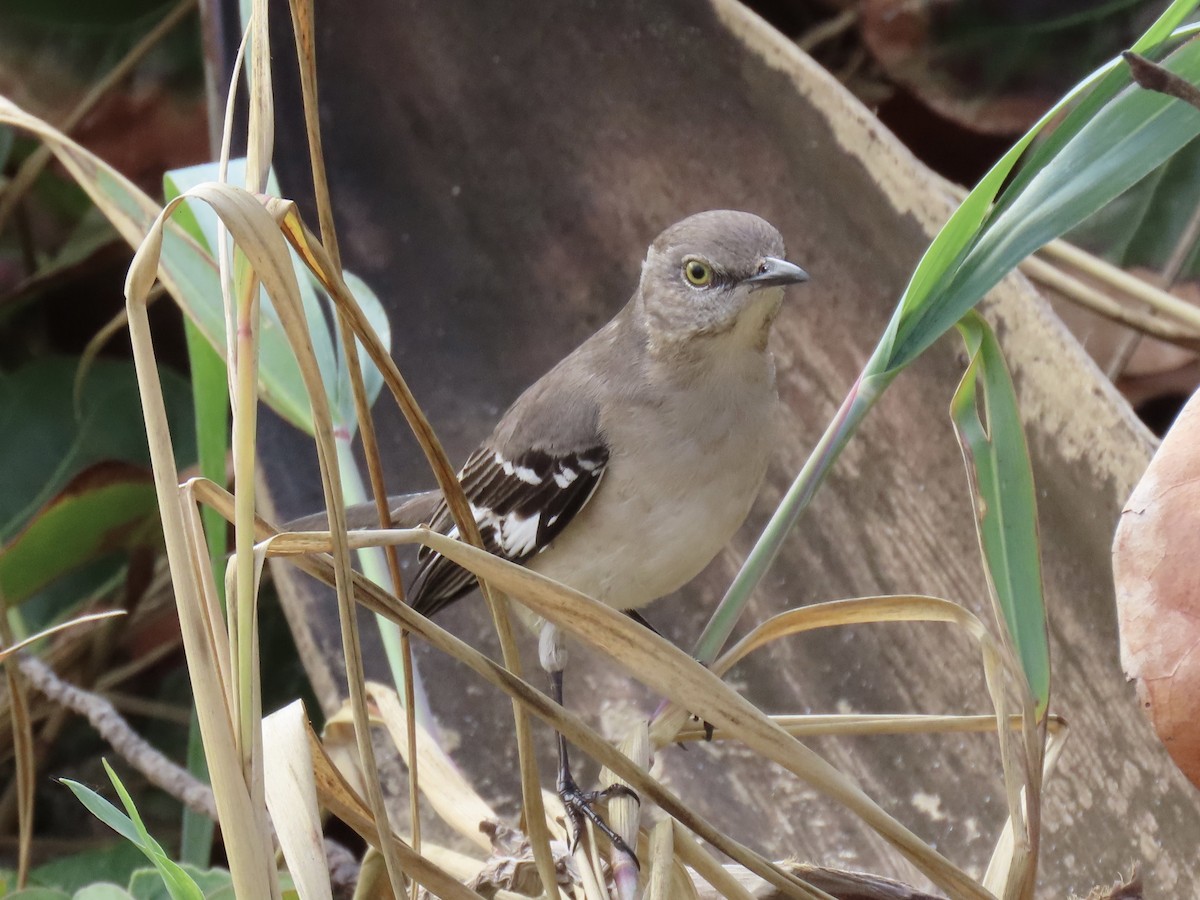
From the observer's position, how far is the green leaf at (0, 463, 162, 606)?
2.10 metres

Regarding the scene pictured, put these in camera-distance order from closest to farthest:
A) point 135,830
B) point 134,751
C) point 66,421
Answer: point 135,830 → point 134,751 → point 66,421

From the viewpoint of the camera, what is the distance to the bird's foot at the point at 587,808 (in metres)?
0.99

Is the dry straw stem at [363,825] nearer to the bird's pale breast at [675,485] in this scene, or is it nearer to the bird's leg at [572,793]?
the bird's leg at [572,793]

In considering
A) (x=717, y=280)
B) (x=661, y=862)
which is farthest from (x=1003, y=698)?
(x=717, y=280)

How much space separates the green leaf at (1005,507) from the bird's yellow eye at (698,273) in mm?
573

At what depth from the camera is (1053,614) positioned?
171 centimetres

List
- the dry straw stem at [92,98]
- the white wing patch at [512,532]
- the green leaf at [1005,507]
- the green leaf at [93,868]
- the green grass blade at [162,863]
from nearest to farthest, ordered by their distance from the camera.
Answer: the green grass blade at [162,863] < the green leaf at [1005,507] < the white wing patch at [512,532] < the green leaf at [93,868] < the dry straw stem at [92,98]

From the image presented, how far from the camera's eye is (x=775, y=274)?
4.70 ft

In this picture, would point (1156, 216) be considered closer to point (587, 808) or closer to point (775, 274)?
point (775, 274)

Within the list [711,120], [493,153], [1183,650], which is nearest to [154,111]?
[493,153]

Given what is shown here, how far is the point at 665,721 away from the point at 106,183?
99cm

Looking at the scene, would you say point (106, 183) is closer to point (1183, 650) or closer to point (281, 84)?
point (281, 84)

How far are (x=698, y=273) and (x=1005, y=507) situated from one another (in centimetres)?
68

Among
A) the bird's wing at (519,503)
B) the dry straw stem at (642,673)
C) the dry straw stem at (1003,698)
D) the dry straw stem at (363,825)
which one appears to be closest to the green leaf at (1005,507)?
the dry straw stem at (1003,698)
